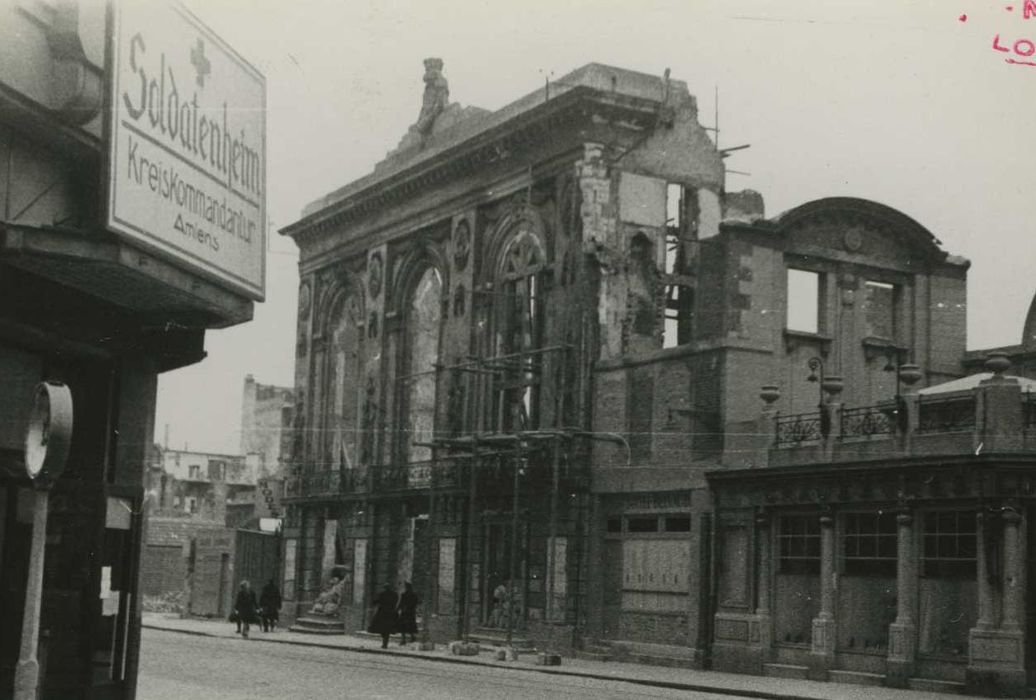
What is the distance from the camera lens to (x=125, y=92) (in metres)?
11.6

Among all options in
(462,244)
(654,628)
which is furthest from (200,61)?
(462,244)

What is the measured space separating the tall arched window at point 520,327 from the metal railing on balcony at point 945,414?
523 inches

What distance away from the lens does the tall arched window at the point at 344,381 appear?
49.2m

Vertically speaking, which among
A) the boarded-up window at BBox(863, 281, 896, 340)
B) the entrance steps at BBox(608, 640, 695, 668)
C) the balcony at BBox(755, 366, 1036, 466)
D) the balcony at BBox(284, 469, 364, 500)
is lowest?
the entrance steps at BBox(608, 640, 695, 668)

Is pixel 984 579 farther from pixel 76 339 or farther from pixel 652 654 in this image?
pixel 76 339

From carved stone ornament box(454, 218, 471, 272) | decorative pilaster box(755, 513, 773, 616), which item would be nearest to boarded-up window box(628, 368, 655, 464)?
decorative pilaster box(755, 513, 773, 616)

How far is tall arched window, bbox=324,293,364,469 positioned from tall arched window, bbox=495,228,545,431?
370 inches

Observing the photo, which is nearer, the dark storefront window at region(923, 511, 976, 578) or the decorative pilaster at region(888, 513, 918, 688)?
the dark storefront window at region(923, 511, 976, 578)

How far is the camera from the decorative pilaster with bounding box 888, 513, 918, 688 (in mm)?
25797

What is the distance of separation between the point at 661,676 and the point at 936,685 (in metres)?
5.16

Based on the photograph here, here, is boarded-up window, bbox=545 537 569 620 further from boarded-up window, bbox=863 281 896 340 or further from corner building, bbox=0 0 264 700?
corner building, bbox=0 0 264 700

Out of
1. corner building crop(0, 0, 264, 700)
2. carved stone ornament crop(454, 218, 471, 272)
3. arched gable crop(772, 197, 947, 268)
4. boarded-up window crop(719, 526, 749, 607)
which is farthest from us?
carved stone ornament crop(454, 218, 471, 272)

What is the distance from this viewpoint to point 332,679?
2405 centimetres

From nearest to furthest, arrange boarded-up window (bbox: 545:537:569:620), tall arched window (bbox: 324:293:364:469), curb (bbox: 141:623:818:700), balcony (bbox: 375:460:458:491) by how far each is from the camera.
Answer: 1. curb (bbox: 141:623:818:700)
2. boarded-up window (bbox: 545:537:569:620)
3. balcony (bbox: 375:460:458:491)
4. tall arched window (bbox: 324:293:364:469)
